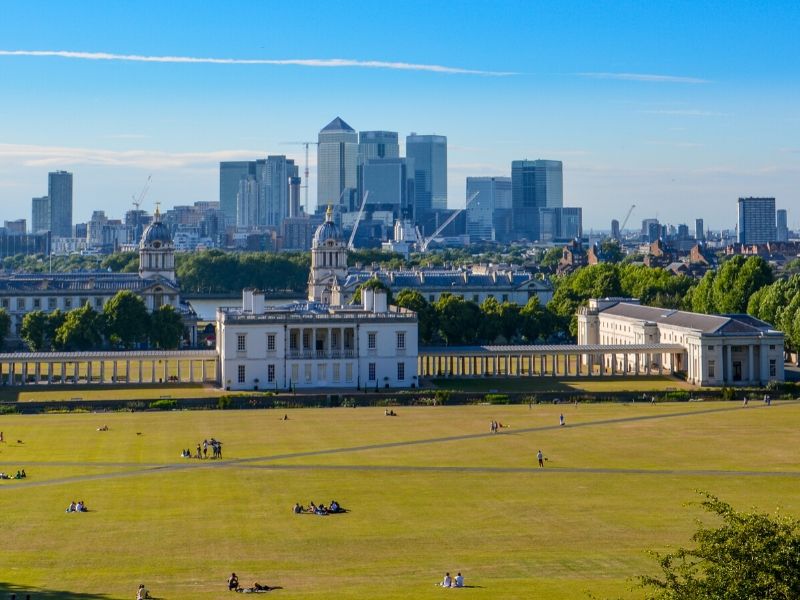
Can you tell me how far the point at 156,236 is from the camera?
164250 mm

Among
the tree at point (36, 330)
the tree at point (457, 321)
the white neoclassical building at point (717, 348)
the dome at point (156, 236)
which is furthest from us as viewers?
the dome at point (156, 236)

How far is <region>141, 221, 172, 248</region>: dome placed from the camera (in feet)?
537

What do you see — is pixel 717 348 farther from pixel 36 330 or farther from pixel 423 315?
pixel 36 330

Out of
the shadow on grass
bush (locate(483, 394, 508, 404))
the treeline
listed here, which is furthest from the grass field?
the treeline

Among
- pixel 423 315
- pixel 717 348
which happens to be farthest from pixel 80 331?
pixel 717 348

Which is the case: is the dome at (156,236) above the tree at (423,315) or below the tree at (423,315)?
above

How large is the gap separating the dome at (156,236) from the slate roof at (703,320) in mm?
62179

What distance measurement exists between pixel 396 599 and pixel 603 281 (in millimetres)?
116708

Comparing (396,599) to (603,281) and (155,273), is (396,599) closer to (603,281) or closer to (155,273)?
(603,281)

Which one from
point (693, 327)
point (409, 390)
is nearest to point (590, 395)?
point (409, 390)

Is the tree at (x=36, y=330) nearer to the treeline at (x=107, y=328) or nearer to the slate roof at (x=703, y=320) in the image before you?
the treeline at (x=107, y=328)

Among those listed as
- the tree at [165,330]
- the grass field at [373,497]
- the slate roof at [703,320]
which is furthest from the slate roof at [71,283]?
the grass field at [373,497]

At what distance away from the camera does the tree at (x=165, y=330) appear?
119188 millimetres

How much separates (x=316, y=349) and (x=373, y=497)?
4470 cm
